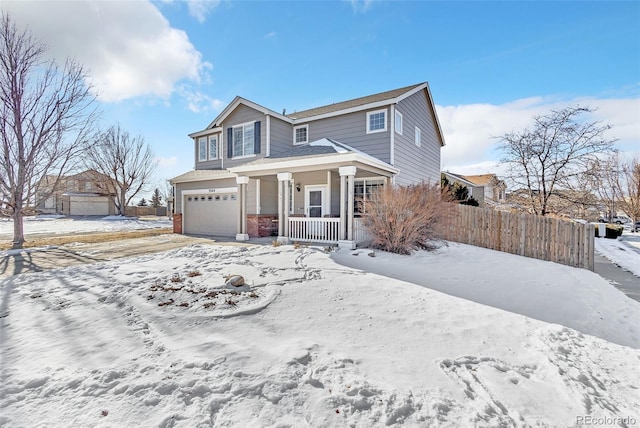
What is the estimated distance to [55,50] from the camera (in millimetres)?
11211

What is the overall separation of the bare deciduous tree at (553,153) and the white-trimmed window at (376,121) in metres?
7.66

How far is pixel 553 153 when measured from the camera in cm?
1372

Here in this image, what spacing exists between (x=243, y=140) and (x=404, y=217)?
9445mm

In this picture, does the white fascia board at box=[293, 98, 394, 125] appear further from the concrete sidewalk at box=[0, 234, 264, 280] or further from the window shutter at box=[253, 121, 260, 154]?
the concrete sidewalk at box=[0, 234, 264, 280]

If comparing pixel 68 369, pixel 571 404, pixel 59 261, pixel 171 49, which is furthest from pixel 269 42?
pixel 571 404

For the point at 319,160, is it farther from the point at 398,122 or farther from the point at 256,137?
the point at 256,137

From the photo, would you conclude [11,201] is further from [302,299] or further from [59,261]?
[302,299]

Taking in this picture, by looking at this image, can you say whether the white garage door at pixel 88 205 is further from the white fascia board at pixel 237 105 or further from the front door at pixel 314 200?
the front door at pixel 314 200

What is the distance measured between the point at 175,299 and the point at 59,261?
589 cm

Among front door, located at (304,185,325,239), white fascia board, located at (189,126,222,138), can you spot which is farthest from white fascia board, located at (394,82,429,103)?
white fascia board, located at (189,126,222,138)

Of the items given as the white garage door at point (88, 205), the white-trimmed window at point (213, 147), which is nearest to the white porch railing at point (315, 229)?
the white-trimmed window at point (213, 147)

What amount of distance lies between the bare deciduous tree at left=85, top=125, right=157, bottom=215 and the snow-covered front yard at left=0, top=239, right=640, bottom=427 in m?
32.5

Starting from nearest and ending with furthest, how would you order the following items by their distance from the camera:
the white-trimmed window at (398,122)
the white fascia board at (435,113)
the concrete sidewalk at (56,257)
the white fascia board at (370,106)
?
the concrete sidewalk at (56,257)
the white fascia board at (370,106)
the white-trimmed window at (398,122)
the white fascia board at (435,113)

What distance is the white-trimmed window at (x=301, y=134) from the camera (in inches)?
557
